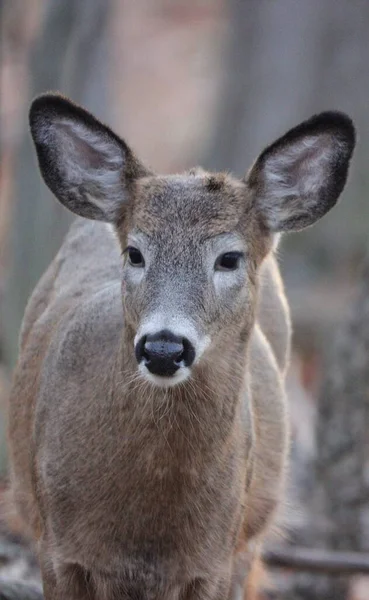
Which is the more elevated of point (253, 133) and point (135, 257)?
point (135, 257)

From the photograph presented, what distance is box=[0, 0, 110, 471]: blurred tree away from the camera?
11.7 metres

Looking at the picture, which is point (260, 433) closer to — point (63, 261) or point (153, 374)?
point (63, 261)

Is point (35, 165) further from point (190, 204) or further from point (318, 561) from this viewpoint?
point (190, 204)

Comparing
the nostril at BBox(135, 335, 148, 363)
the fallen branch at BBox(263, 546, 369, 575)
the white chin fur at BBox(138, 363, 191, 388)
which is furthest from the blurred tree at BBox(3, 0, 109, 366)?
the nostril at BBox(135, 335, 148, 363)

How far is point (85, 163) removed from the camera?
7.20 meters

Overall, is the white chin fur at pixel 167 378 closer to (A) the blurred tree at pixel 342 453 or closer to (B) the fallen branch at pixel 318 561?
(B) the fallen branch at pixel 318 561

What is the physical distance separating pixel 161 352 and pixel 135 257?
30.2 inches

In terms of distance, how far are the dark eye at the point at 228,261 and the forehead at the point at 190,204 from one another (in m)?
0.11

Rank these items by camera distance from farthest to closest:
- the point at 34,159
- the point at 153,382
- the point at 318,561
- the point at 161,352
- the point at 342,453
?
the point at 34,159 < the point at 342,453 < the point at 318,561 < the point at 153,382 < the point at 161,352

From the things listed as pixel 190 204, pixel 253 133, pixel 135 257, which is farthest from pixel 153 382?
pixel 253 133

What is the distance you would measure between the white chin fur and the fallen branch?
335cm

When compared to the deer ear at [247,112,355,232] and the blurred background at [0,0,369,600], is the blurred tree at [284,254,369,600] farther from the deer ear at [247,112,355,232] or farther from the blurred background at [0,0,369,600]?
the deer ear at [247,112,355,232]

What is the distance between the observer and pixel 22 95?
12.7m

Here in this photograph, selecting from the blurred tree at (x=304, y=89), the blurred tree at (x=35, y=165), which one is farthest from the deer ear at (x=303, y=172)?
the blurred tree at (x=304, y=89)
